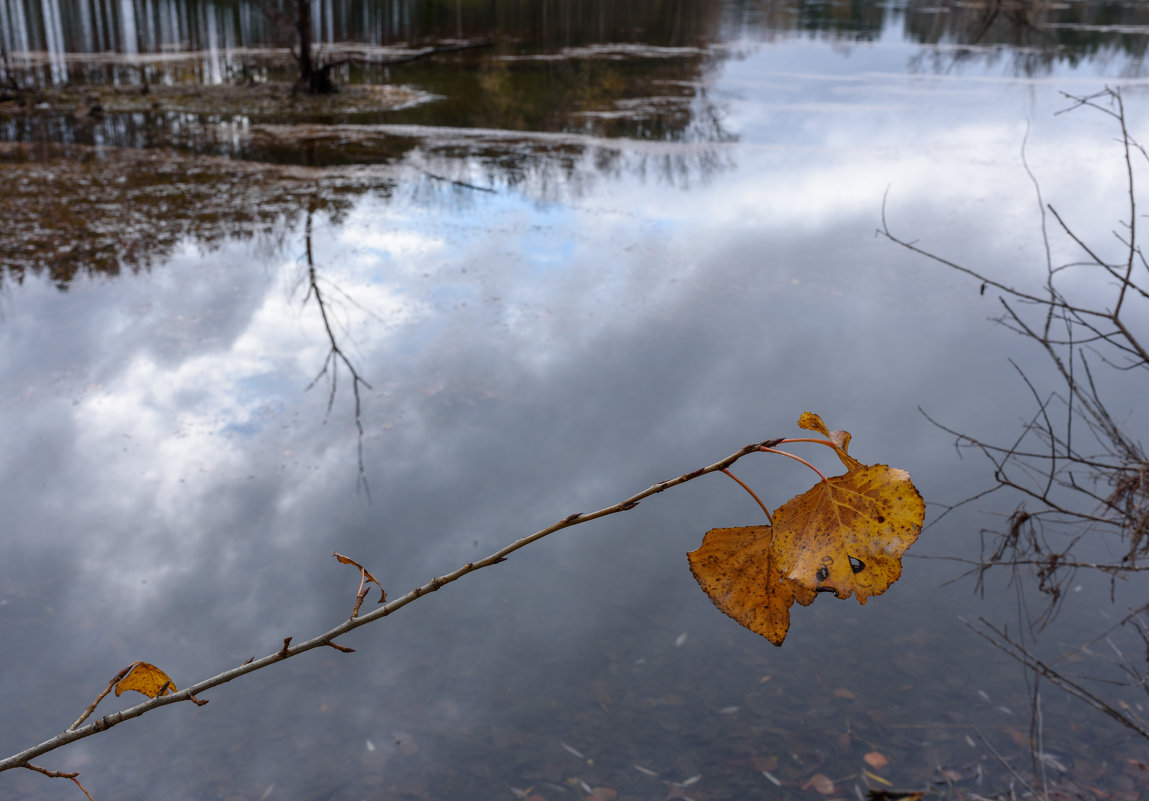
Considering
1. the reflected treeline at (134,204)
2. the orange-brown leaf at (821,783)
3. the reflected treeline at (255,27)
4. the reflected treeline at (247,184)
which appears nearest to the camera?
the orange-brown leaf at (821,783)

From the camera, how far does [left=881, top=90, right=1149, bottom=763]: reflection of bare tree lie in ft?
7.86

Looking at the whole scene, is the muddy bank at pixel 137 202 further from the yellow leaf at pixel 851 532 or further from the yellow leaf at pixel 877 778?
the yellow leaf at pixel 851 532

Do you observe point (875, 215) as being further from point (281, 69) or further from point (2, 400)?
point (281, 69)

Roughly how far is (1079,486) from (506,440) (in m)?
2.80

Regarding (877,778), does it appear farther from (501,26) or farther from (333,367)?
(501,26)

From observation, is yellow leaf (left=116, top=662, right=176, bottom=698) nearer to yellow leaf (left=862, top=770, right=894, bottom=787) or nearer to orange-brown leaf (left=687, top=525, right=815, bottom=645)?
orange-brown leaf (left=687, top=525, right=815, bottom=645)

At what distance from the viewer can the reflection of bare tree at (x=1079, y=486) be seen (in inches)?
94.3

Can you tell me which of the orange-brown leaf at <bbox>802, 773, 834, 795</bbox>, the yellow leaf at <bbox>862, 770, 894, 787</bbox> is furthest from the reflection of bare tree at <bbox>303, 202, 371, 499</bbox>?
the yellow leaf at <bbox>862, 770, 894, 787</bbox>

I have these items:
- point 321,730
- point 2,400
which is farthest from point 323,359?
point 321,730

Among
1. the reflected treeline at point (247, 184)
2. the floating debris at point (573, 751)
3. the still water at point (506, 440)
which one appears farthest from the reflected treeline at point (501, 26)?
the floating debris at point (573, 751)

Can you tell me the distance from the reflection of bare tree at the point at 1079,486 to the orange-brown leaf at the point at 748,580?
1.40m

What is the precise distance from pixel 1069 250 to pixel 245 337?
658 cm

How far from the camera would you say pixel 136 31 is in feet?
67.6

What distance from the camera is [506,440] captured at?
4.53 metres
